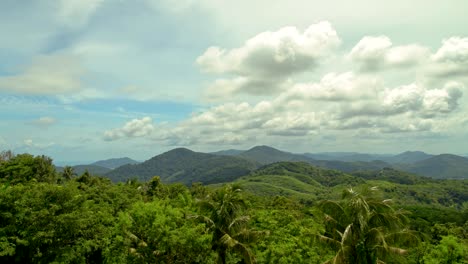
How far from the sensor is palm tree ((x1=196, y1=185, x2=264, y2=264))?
3250 cm

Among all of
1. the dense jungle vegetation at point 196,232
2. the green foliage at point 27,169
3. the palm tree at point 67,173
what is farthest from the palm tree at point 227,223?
the palm tree at point 67,173

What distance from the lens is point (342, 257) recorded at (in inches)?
1017

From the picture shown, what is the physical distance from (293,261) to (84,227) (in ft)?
68.2

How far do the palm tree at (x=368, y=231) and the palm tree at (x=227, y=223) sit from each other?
9534 mm

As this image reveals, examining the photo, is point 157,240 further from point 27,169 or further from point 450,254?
point 27,169

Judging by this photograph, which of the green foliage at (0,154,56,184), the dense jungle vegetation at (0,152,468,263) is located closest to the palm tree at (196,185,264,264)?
the dense jungle vegetation at (0,152,468,263)

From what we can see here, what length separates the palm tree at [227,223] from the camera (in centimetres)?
3250

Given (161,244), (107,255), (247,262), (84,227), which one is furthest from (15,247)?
(247,262)

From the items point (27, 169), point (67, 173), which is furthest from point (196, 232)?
point (67, 173)

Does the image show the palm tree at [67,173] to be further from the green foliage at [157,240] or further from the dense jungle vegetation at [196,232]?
the green foliage at [157,240]

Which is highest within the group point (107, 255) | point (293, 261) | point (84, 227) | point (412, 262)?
point (84, 227)

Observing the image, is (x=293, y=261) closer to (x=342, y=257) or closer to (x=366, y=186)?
(x=342, y=257)

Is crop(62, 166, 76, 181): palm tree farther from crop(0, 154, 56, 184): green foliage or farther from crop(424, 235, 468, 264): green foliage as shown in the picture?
crop(424, 235, 468, 264): green foliage

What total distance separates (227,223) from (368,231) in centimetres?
1301
